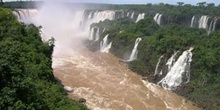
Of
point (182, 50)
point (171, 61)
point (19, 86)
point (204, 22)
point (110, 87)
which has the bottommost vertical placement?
point (110, 87)

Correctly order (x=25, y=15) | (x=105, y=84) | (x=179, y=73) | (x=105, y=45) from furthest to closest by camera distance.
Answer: (x=25, y=15), (x=105, y=45), (x=179, y=73), (x=105, y=84)

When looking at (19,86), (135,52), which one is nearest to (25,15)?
(135,52)

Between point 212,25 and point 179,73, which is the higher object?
point 212,25

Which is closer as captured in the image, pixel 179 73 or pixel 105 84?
pixel 105 84

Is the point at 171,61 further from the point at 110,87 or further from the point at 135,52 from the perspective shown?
the point at 135,52

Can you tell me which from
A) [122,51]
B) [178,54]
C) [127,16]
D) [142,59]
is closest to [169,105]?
[178,54]

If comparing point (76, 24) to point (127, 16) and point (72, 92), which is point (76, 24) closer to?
point (127, 16)
